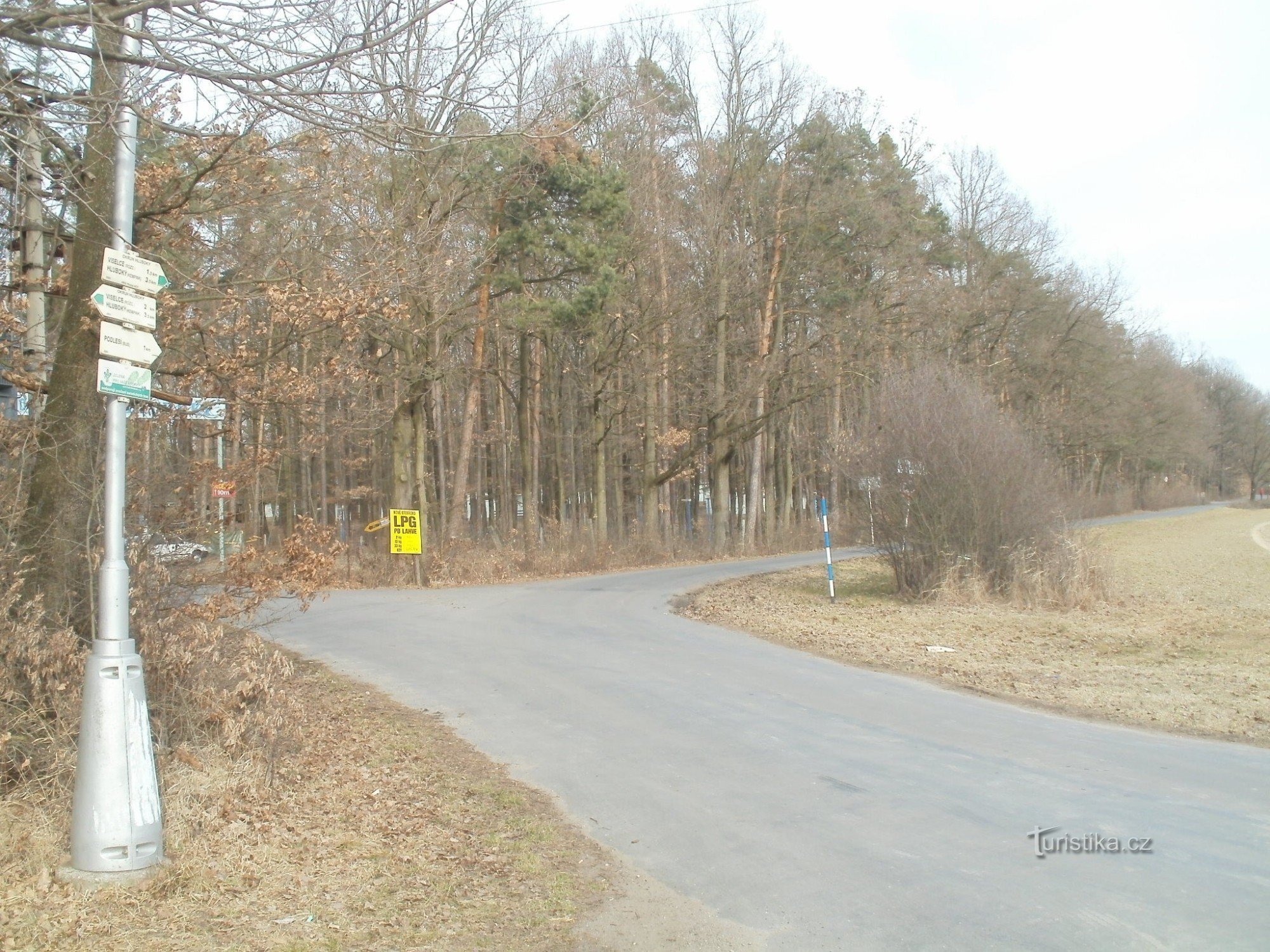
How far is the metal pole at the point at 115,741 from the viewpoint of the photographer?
5.19m

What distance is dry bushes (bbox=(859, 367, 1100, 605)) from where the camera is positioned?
18906 millimetres

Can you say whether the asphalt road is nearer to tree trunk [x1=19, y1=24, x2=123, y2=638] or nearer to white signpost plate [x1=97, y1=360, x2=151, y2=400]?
tree trunk [x1=19, y1=24, x2=123, y2=638]

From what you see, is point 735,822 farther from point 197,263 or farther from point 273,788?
point 197,263

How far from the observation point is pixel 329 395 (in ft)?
70.3

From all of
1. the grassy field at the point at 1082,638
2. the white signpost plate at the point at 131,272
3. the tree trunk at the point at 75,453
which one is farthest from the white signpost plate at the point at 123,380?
the grassy field at the point at 1082,638

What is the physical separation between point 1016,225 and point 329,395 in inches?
1331

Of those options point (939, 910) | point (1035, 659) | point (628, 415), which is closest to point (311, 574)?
point (939, 910)

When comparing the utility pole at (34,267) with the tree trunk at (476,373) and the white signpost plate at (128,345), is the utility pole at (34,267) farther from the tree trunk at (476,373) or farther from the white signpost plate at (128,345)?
the tree trunk at (476,373)

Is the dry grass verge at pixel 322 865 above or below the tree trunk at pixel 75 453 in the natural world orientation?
below

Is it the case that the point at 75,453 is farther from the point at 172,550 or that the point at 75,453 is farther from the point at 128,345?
the point at 128,345

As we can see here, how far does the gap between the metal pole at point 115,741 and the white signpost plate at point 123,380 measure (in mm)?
105

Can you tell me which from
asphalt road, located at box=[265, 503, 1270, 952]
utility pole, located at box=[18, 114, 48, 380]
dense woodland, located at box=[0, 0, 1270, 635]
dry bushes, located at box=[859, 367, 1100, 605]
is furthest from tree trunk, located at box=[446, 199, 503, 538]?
utility pole, located at box=[18, 114, 48, 380]

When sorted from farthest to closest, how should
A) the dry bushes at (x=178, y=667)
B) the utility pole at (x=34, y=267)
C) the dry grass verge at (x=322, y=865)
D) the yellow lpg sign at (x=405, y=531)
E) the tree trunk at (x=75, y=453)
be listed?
the yellow lpg sign at (x=405, y=531)
the utility pole at (x=34, y=267)
the tree trunk at (x=75, y=453)
the dry bushes at (x=178, y=667)
the dry grass verge at (x=322, y=865)

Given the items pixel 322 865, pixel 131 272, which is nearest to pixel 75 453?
pixel 131 272
